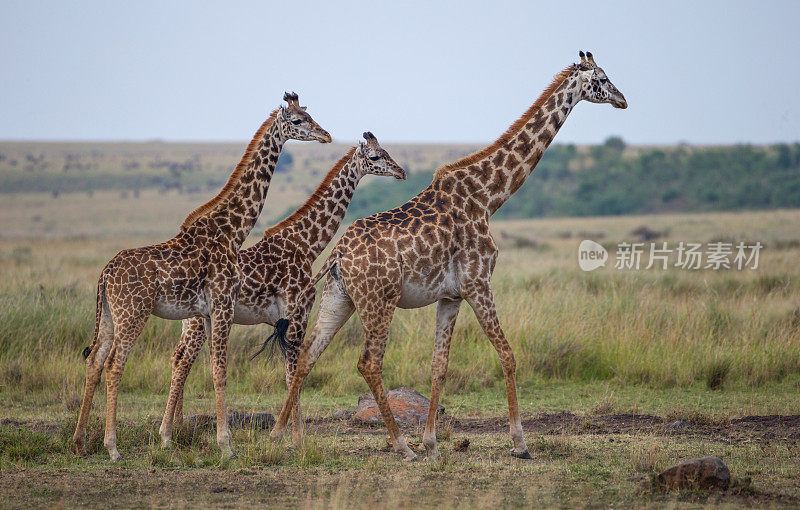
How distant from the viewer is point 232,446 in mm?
7812

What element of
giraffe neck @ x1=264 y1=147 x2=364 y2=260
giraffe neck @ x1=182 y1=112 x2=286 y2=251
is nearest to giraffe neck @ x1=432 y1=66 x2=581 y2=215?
giraffe neck @ x1=264 y1=147 x2=364 y2=260

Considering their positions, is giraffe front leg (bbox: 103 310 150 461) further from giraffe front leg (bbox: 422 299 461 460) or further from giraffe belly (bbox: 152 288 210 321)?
giraffe front leg (bbox: 422 299 461 460)

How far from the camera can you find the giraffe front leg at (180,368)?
307 inches

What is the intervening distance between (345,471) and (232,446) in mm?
1353

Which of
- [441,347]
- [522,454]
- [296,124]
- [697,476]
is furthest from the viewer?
[296,124]

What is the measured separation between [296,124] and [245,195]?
938mm

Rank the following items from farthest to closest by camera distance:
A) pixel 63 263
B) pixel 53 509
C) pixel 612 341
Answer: pixel 63 263 → pixel 612 341 → pixel 53 509

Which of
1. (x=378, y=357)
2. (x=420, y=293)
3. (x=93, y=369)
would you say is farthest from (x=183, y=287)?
(x=420, y=293)

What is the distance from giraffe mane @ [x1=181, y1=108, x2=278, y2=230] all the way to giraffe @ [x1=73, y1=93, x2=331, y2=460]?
11mm

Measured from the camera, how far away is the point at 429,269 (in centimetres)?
743

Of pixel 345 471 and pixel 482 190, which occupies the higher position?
pixel 482 190

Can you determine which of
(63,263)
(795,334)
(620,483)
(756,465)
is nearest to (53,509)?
(620,483)

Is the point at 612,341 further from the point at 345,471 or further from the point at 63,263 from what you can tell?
the point at 63,263

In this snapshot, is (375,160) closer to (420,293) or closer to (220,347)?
(420,293)
